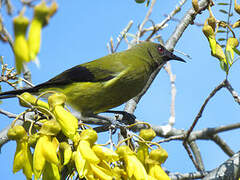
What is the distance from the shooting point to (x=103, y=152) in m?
1.86

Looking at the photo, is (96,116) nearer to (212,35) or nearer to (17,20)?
(212,35)

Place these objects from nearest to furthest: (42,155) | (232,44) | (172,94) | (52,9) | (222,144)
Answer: (52,9) < (42,155) < (232,44) < (222,144) < (172,94)

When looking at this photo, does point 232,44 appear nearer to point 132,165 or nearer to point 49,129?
point 132,165

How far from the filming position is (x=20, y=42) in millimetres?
988

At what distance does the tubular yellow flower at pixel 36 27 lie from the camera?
3.16 feet

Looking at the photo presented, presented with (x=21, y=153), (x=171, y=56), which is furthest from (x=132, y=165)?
(x=171, y=56)

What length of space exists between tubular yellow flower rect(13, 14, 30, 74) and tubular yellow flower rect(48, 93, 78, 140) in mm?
859

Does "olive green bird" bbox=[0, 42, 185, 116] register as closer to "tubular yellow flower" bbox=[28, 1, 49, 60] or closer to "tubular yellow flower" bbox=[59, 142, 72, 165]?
"tubular yellow flower" bbox=[59, 142, 72, 165]

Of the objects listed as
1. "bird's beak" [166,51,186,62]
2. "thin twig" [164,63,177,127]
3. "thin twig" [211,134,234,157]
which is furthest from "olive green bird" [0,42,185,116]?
"thin twig" [211,134,234,157]

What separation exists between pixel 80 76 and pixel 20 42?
9.80 feet

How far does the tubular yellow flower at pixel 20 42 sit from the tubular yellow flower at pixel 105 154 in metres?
0.99

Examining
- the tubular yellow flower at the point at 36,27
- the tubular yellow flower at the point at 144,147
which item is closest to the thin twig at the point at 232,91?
the tubular yellow flower at the point at 144,147

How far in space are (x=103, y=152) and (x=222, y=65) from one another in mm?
1114

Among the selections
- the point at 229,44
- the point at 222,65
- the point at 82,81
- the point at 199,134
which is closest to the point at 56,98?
the point at 222,65
